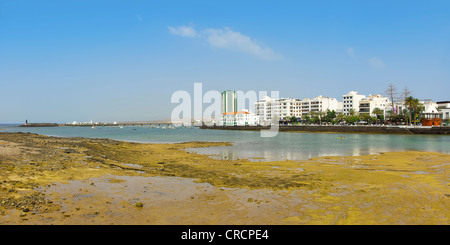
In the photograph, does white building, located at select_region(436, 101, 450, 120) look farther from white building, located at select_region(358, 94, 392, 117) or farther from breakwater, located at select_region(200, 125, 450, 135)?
breakwater, located at select_region(200, 125, 450, 135)

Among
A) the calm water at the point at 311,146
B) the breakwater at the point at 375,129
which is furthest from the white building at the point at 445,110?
the calm water at the point at 311,146

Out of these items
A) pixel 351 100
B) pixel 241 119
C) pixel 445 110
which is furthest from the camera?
pixel 241 119

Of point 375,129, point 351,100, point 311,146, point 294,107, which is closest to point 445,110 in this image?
point 375,129

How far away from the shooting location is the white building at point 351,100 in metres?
154

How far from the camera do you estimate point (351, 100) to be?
156250mm

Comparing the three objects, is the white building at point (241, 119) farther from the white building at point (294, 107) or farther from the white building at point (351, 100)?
the white building at point (351, 100)

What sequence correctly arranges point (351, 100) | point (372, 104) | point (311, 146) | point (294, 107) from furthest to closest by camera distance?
point (294, 107)
point (351, 100)
point (372, 104)
point (311, 146)

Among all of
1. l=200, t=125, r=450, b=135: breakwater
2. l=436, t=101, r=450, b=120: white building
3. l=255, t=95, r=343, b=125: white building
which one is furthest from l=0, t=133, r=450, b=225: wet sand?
Result: l=255, t=95, r=343, b=125: white building

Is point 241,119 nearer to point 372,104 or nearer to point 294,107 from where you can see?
point 294,107

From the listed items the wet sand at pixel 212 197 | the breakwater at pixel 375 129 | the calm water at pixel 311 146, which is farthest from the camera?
the breakwater at pixel 375 129
